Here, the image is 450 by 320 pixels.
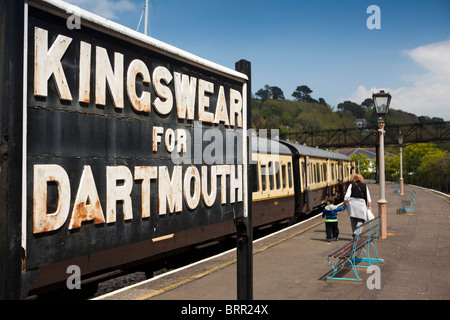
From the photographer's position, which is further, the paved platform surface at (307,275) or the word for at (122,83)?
the paved platform surface at (307,275)

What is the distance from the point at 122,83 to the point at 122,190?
1.61ft

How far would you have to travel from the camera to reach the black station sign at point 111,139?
1.78 meters

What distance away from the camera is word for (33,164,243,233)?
5.82ft

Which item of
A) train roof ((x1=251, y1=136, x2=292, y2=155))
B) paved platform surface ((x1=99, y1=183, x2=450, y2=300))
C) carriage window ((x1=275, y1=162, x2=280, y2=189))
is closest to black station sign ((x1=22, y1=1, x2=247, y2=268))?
paved platform surface ((x1=99, y1=183, x2=450, y2=300))

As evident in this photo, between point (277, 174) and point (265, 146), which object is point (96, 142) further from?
point (277, 174)

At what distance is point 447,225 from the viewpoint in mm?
15586

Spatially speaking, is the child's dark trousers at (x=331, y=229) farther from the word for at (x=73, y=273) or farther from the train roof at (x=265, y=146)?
the word for at (x=73, y=273)

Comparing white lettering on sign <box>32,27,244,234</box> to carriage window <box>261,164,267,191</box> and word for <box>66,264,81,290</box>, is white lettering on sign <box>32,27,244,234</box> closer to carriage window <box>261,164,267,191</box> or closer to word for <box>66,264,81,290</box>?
word for <box>66,264,81,290</box>

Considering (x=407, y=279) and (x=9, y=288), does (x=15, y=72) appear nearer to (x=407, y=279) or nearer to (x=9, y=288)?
(x=9, y=288)

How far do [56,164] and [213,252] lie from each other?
10255 millimetres

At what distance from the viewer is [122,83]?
6.66 ft
